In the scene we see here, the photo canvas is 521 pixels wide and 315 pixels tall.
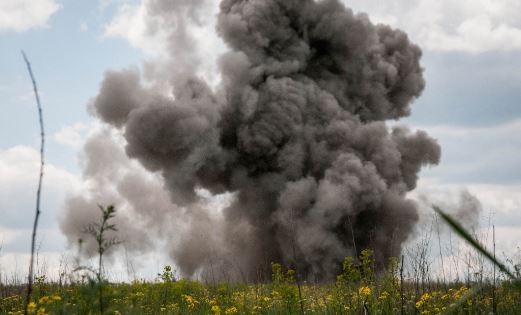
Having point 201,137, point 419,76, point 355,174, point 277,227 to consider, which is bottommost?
point 277,227

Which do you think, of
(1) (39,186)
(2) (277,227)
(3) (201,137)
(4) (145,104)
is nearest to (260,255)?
(2) (277,227)

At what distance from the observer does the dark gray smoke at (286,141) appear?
36.3 m

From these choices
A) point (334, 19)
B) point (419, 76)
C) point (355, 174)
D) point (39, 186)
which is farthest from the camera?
point (419, 76)

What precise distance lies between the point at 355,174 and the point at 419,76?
44.5ft

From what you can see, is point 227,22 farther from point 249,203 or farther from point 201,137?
point 249,203

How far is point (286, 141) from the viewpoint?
38.4 m

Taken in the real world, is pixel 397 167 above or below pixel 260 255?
above

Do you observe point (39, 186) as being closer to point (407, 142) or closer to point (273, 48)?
point (273, 48)

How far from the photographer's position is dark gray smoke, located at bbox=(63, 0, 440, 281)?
36344 mm

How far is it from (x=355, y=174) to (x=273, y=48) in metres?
11.2

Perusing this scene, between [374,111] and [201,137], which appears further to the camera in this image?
[374,111]

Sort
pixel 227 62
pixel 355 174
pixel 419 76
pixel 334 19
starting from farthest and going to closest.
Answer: pixel 419 76
pixel 334 19
pixel 227 62
pixel 355 174

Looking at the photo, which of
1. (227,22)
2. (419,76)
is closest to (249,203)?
(227,22)

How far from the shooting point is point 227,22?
132ft
